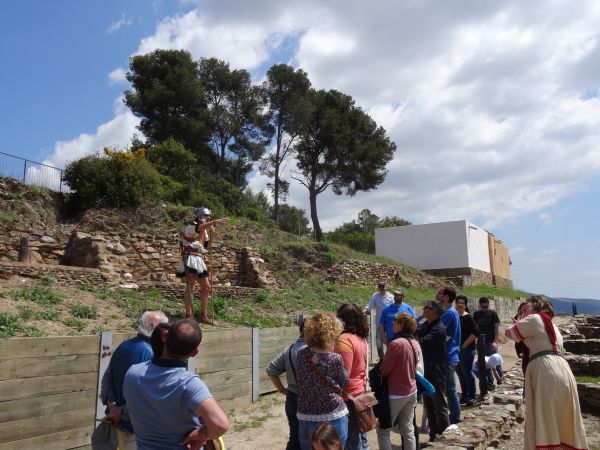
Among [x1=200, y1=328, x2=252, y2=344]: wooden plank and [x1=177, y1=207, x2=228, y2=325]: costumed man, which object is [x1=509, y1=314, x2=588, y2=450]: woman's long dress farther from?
[x1=177, y1=207, x2=228, y2=325]: costumed man

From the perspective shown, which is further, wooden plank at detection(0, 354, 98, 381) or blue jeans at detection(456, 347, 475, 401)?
blue jeans at detection(456, 347, 475, 401)

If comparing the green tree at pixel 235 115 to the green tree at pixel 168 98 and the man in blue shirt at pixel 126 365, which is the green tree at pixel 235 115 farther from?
the man in blue shirt at pixel 126 365

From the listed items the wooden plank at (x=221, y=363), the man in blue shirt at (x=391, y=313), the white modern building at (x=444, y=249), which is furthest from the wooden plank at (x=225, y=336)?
the white modern building at (x=444, y=249)

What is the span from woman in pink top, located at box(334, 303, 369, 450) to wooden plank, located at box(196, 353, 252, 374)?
10.1 ft

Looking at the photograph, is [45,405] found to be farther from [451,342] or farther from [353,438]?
[451,342]

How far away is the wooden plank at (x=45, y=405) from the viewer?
14.9 ft

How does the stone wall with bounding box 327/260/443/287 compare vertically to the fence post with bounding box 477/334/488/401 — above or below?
above

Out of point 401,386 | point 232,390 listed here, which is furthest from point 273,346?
point 401,386

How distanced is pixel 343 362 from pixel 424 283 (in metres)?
24.2

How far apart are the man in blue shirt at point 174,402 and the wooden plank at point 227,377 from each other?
165 inches

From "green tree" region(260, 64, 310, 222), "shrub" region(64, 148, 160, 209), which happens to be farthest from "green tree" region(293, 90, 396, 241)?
"shrub" region(64, 148, 160, 209)

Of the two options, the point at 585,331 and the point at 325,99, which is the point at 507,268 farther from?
the point at 585,331

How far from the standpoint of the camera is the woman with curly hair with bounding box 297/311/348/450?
3.64 m

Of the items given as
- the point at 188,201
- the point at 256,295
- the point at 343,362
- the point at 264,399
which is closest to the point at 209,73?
the point at 188,201
